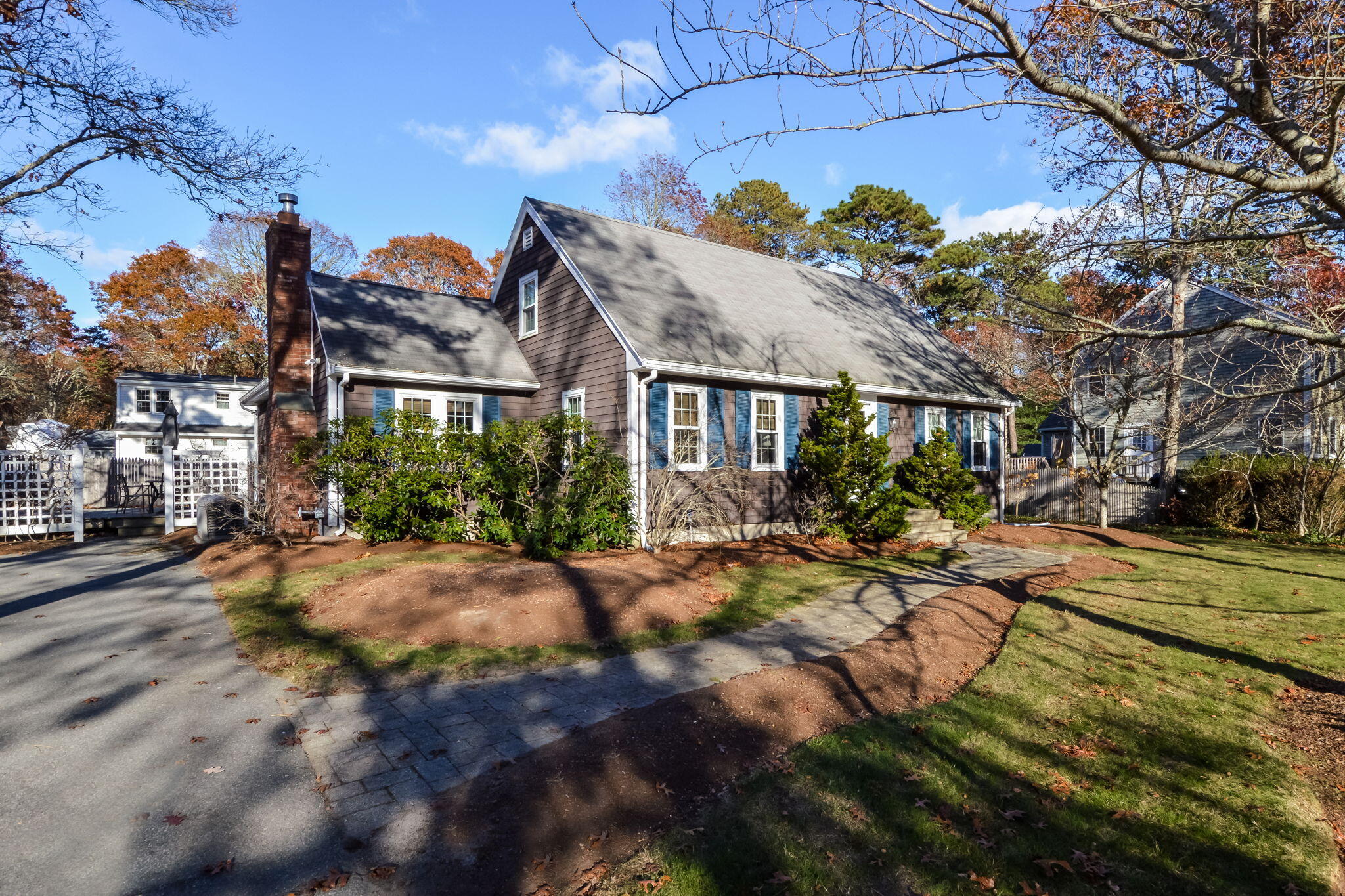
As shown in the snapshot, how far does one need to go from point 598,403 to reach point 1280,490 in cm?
1697

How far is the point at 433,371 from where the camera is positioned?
1388cm

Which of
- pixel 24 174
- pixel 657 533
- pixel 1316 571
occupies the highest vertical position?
pixel 24 174

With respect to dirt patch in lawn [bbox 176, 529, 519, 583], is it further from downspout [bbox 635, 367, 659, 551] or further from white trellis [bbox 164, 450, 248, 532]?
white trellis [bbox 164, 450, 248, 532]

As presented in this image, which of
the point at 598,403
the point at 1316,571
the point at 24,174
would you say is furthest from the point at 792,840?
the point at 24,174

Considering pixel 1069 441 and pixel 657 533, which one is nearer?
pixel 657 533

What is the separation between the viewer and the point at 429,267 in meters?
40.3

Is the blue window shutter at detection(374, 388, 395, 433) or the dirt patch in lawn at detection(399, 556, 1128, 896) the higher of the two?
the blue window shutter at detection(374, 388, 395, 433)

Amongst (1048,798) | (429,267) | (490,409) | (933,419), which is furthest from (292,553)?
(429,267)

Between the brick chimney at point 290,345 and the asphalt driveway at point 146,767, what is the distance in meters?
6.24

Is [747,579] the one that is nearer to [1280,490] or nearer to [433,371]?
[433,371]

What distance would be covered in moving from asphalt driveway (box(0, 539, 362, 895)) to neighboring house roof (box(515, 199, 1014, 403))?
796 cm

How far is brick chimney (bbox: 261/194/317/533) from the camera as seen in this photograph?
14.0m

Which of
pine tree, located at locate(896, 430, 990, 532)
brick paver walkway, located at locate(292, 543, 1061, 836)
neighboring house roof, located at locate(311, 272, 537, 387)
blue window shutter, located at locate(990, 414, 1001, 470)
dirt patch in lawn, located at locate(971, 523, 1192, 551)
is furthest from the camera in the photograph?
blue window shutter, located at locate(990, 414, 1001, 470)

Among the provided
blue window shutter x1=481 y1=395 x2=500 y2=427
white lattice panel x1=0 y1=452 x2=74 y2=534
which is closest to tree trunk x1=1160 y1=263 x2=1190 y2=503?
blue window shutter x1=481 y1=395 x2=500 y2=427
